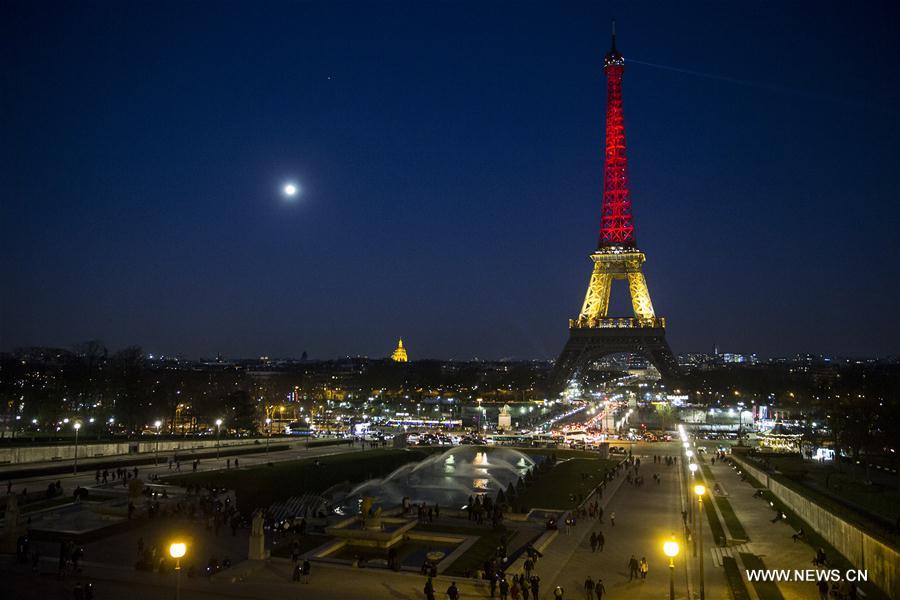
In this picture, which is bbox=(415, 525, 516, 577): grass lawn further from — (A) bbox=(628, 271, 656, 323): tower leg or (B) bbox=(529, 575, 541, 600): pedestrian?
(A) bbox=(628, 271, 656, 323): tower leg

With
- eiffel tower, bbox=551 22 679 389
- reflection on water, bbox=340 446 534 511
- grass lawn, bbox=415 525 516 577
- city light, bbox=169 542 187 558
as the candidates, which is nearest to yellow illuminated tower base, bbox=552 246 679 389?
eiffel tower, bbox=551 22 679 389

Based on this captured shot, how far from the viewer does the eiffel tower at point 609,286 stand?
9300 cm

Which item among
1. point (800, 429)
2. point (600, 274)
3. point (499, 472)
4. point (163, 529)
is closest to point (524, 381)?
point (600, 274)

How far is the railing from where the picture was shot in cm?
9362

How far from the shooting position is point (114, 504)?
2911cm

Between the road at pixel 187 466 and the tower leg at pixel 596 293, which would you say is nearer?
the road at pixel 187 466

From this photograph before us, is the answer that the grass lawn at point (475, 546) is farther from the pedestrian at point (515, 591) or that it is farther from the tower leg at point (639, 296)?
the tower leg at point (639, 296)

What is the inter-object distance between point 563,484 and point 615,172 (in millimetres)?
63627

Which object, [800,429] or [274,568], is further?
[800,429]

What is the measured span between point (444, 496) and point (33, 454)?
76.5 ft

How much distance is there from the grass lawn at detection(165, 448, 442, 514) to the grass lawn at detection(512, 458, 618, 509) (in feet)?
35.3

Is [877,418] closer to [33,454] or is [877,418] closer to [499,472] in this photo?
[499,472]

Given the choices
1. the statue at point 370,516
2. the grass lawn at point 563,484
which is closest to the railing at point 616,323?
the grass lawn at point 563,484

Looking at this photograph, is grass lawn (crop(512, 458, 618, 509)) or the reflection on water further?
the reflection on water
